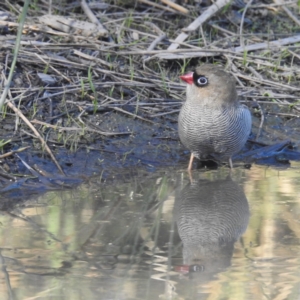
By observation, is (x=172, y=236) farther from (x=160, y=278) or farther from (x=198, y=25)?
(x=198, y=25)

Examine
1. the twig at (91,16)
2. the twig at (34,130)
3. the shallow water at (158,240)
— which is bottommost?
the shallow water at (158,240)

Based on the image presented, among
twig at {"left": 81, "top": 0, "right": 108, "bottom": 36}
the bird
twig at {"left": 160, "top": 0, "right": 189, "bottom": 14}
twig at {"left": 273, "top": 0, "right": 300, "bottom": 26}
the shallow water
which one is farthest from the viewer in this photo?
twig at {"left": 273, "top": 0, "right": 300, "bottom": 26}

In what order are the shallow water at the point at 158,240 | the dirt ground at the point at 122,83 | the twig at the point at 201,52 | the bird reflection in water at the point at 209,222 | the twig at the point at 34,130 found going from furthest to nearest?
the twig at the point at 201,52 < the dirt ground at the point at 122,83 < the twig at the point at 34,130 < the bird reflection in water at the point at 209,222 < the shallow water at the point at 158,240

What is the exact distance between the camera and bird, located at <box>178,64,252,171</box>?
6027 millimetres

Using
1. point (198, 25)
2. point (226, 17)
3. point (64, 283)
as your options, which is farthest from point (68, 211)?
point (226, 17)

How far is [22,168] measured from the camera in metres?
5.79

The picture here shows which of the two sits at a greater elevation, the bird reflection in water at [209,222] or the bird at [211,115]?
the bird at [211,115]

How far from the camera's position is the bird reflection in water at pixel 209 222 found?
416 centimetres

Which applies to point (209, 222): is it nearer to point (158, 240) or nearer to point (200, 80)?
point (158, 240)

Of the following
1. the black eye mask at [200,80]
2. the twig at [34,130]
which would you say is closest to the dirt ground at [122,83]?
the twig at [34,130]

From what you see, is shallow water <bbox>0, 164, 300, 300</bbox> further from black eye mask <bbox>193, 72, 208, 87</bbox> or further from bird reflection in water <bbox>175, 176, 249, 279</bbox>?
black eye mask <bbox>193, 72, 208, 87</bbox>

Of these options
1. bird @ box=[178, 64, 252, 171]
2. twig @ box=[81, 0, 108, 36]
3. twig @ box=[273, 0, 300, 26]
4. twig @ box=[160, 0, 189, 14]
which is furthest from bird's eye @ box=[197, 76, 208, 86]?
twig @ box=[273, 0, 300, 26]

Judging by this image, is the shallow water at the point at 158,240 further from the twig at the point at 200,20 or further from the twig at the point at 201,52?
the twig at the point at 200,20

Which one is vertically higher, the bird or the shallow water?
the bird
